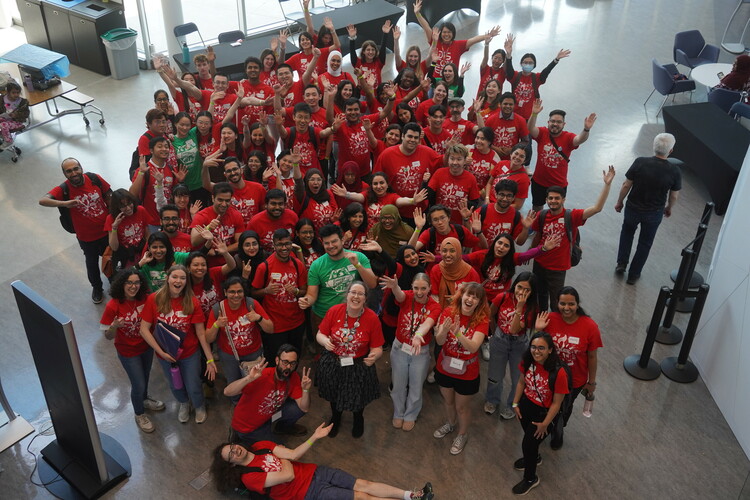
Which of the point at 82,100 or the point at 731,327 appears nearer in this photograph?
the point at 731,327

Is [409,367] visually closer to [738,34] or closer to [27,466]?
[27,466]

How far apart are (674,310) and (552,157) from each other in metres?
2.04

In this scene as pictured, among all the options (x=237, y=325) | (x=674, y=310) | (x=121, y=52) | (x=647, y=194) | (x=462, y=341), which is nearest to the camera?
(x=462, y=341)

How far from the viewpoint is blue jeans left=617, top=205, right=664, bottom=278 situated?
711 cm

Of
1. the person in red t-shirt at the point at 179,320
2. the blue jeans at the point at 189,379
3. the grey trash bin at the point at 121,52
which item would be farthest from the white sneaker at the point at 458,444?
the grey trash bin at the point at 121,52

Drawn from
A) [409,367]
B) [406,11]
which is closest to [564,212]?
[409,367]

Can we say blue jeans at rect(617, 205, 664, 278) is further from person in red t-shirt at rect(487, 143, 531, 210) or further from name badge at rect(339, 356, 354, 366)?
name badge at rect(339, 356, 354, 366)

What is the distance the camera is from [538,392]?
4.91 m

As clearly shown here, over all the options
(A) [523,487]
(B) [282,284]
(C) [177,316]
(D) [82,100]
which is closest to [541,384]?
(A) [523,487]

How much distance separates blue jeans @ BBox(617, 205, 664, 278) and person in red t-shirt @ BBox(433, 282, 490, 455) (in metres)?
2.81

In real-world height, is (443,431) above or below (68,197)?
below

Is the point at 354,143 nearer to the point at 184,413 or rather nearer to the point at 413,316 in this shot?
the point at 413,316

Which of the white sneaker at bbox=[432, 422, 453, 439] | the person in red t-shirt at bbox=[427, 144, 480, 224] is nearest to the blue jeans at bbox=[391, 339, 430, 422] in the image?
the white sneaker at bbox=[432, 422, 453, 439]

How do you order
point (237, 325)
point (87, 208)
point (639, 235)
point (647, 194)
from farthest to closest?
point (639, 235)
point (647, 194)
point (87, 208)
point (237, 325)
